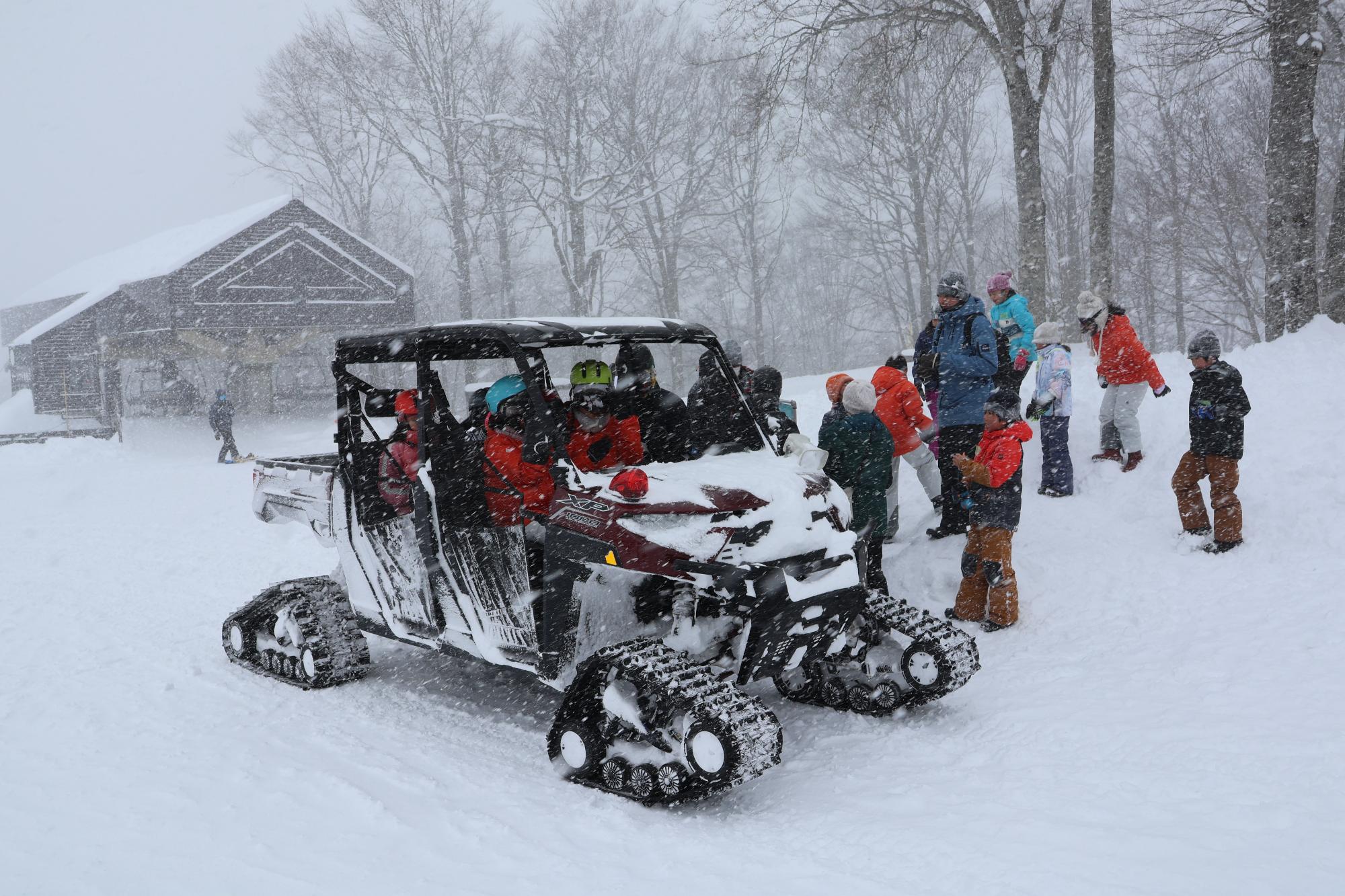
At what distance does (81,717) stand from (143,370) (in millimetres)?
28358

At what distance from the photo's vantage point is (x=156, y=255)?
103 feet

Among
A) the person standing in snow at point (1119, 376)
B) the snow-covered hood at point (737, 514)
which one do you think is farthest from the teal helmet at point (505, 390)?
the person standing in snow at point (1119, 376)

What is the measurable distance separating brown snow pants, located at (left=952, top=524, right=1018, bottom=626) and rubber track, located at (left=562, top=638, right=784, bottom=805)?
Result: 8.82 ft

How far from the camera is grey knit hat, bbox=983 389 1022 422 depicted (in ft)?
20.6

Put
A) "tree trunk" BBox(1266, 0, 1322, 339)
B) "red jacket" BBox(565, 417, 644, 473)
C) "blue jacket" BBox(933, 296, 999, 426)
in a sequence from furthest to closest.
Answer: "tree trunk" BBox(1266, 0, 1322, 339) < "blue jacket" BBox(933, 296, 999, 426) < "red jacket" BBox(565, 417, 644, 473)

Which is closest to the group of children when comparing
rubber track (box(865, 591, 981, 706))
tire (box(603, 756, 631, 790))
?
rubber track (box(865, 591, 981, 706))

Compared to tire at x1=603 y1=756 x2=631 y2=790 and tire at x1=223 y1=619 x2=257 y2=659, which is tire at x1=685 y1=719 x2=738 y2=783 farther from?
tire at x1=223 y1=619 x2=257 y2=659

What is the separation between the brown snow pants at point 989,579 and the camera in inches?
246

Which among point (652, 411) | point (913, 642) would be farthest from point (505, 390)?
point (913, 642)

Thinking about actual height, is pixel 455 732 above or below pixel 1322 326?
below

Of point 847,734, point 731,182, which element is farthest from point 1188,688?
point 731,182

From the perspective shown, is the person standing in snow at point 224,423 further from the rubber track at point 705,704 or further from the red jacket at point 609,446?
the rubber track at point 705,704

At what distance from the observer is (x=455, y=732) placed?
17.5 ft

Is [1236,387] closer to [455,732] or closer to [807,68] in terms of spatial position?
[455,732]
